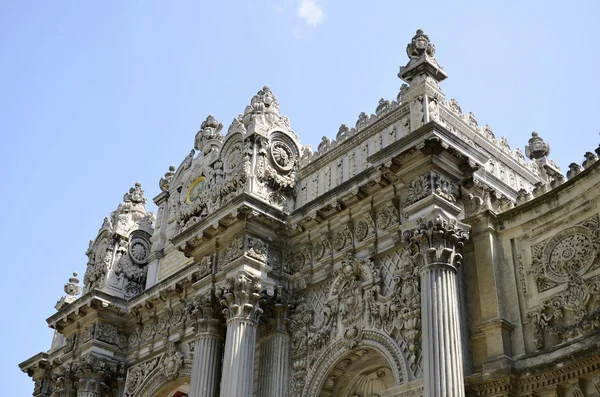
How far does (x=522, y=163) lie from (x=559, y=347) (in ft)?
21.9

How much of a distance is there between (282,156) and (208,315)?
4.87m

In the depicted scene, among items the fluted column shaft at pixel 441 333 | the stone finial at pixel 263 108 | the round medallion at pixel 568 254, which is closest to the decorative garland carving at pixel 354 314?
the fluted column shaft at pixel 441 333

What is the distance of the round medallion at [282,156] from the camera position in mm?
20969

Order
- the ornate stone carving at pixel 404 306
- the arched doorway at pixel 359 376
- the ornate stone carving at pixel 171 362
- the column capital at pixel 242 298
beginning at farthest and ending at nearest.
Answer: the ornate stone carving at pixel 171 362 < the column capital at pixel 242 298 < the arched doorway at pixel 359 376 < the ornate stone carving at pixel 404 306

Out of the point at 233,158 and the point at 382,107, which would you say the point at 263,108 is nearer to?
the point at 233,158

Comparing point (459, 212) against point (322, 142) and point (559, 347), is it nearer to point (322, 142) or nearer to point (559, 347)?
point (559, 347)

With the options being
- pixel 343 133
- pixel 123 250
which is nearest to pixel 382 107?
pixel 343 133

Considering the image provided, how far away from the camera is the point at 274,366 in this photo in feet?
60.0

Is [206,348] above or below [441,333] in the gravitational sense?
above

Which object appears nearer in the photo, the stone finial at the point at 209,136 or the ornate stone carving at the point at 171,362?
the ornate stone carving at the point at 171,362

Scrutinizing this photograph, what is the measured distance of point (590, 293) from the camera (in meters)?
14.2

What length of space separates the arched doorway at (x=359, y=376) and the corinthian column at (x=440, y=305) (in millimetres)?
2793

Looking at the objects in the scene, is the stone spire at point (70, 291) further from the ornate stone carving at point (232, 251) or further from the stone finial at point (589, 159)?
the stone finial at point (589, 159)

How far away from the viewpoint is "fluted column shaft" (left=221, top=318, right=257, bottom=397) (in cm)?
1745
